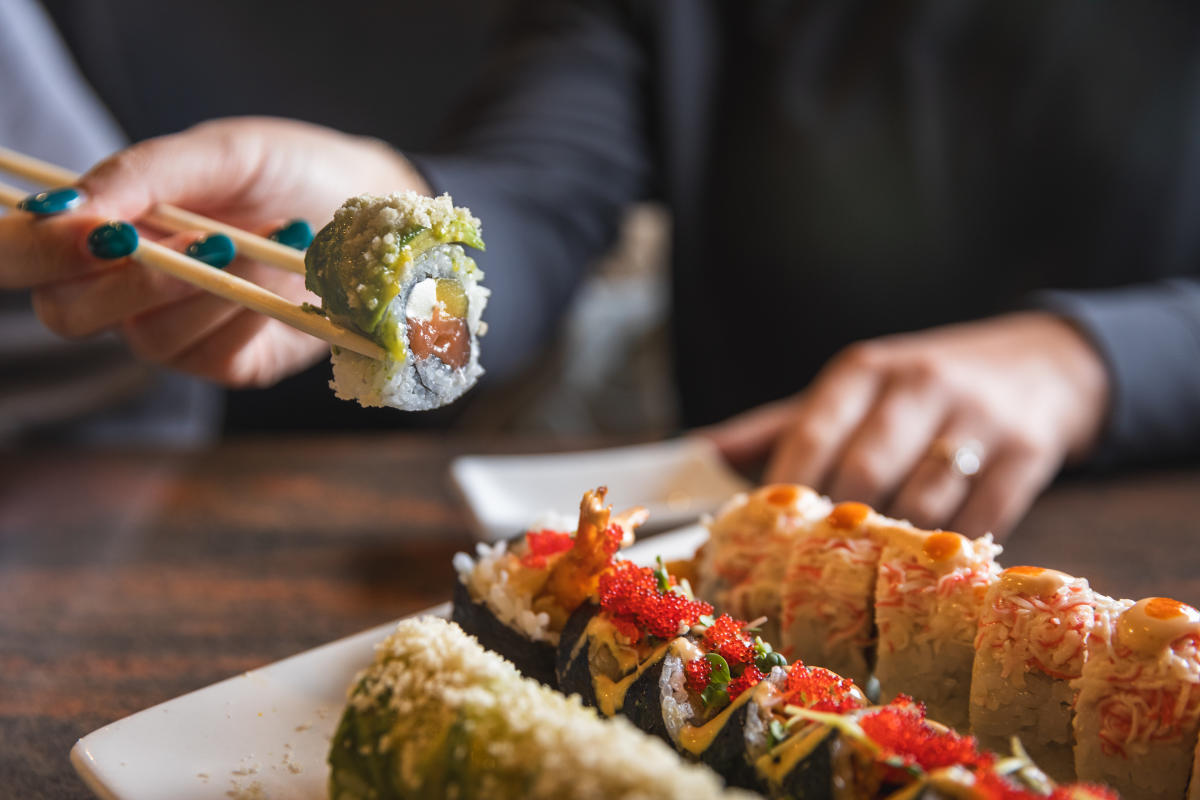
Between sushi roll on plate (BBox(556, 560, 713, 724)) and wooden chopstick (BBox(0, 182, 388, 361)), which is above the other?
wooden chopstick (BBox(0, 182, 388, 361))

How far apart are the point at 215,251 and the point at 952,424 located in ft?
4.96

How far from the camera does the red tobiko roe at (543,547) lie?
4.18 ft

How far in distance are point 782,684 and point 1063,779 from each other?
1.18 feet

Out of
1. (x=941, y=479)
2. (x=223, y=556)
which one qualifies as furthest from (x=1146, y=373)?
(x=223, y=556)

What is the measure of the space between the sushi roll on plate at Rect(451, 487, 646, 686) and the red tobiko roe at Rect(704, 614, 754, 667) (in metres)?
0.19

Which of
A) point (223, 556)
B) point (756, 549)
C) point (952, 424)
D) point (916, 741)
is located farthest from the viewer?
point (952, 424)

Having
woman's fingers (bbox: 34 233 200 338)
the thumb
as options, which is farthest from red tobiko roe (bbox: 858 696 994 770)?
the thumb

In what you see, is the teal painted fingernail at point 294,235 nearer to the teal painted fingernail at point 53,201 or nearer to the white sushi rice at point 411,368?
the teal painted fingernail at point 53,201

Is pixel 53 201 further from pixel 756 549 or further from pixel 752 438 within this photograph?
pixel 752 438

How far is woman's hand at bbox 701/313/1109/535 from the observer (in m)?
1.90

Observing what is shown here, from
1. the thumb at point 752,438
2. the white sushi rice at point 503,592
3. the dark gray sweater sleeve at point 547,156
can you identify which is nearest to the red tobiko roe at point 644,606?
→ the white sushi rice at point 503,592

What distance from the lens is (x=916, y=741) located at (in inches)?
32.9

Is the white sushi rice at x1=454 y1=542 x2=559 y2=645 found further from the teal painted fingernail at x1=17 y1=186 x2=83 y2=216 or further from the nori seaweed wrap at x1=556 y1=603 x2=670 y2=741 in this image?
the teal painted fingernail at x1=17 y1=186 x2=83 y2=216

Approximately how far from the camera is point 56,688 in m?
1.37
